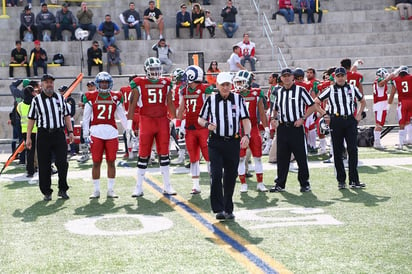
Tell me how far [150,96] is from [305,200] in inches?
102

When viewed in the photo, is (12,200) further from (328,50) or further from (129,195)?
(328,50)

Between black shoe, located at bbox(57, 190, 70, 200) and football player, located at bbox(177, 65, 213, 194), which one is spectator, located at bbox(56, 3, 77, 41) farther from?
black shoe, located at bbox(57, 190, 70, 200)

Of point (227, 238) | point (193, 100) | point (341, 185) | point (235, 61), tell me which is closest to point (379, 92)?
point (235, 61)

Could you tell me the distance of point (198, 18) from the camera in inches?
973

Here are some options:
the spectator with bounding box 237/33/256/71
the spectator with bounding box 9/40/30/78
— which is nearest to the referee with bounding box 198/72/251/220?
the spectator with bounding box 237/33/256/71

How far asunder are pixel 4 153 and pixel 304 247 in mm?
Answer: 13385

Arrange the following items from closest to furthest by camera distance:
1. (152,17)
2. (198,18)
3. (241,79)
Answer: (241,79) → (152,17) → (198,18)

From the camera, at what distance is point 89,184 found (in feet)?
40.9

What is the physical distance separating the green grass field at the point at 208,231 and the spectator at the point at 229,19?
1363cm

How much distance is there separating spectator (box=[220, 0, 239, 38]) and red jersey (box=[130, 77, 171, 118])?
1453cm

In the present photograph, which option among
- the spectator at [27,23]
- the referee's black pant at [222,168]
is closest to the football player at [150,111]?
the referee's black pant at [222,168]

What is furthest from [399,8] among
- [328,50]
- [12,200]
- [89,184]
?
[12,200]

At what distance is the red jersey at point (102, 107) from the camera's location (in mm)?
10797

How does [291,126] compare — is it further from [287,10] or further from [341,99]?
[287,10]
